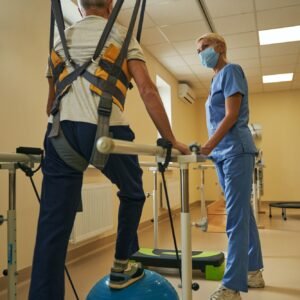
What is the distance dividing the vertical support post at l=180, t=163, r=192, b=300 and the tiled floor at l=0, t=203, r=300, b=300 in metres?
1.12

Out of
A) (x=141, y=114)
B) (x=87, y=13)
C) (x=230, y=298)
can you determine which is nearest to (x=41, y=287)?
(x=87, y=13)

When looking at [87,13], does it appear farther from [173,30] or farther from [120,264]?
[173,30]

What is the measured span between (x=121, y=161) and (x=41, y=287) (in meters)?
0.49

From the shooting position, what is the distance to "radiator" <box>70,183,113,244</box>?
10.2 feet

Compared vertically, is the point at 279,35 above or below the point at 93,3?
above

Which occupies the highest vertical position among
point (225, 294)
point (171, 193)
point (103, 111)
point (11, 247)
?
point (103, 111)

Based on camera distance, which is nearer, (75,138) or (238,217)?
(75,138)

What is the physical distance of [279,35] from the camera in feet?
16.2

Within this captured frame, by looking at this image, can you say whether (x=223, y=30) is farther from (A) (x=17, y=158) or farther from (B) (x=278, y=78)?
(A) (x=17, y=158)

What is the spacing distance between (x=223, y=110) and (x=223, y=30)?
302 centimetres

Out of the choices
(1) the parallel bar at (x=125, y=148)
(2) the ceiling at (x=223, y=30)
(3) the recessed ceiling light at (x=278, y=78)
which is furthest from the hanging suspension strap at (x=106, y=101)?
(3) the recessed ceiling light at (x=278, y=78)

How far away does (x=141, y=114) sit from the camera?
4992mm

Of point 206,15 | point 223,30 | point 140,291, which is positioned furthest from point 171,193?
point 140,291

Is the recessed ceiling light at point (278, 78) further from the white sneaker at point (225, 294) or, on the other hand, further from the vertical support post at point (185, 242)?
the vertical support post at point (185, 242)
